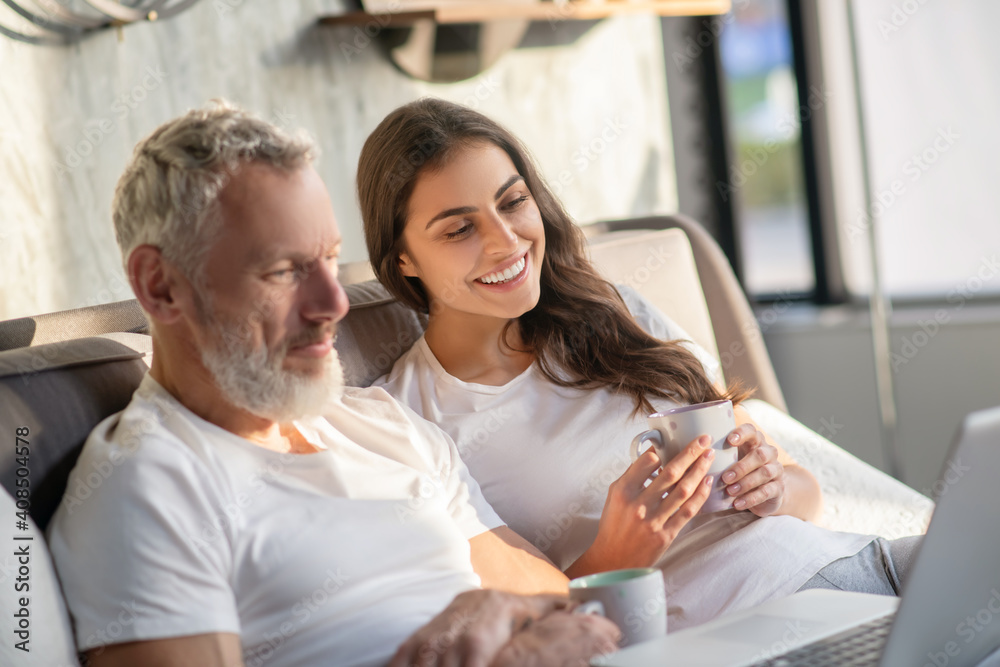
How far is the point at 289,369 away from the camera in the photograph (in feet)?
3.58

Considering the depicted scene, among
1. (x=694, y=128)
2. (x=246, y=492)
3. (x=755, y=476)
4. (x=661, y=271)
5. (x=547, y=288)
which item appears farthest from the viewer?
(x=694, y=128)

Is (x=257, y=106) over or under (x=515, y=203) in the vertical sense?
over

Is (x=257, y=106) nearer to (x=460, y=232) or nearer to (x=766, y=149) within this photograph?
(x=460, y=232)

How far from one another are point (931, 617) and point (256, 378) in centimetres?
69

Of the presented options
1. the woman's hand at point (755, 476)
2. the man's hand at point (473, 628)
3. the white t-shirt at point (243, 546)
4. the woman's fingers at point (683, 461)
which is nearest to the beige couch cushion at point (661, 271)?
the woman's hand at point (755, 476)

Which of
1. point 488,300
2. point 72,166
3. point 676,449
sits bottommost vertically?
point 676,449

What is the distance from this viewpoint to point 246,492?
1.04m

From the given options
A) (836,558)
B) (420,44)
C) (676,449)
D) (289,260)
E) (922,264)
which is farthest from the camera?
(922,264)

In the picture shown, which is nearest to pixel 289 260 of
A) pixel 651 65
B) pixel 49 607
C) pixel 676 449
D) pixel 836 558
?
pixel 49 607

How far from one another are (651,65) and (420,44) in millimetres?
1075

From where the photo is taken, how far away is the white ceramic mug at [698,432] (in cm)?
122

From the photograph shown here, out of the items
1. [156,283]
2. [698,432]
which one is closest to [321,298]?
[156,283]

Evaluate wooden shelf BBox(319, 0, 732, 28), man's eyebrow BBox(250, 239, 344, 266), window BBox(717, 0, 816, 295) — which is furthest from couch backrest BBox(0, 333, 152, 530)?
window BBox(717, 0, 816, 295)

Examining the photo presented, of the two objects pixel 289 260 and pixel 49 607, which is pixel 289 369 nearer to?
pixel 289 260
